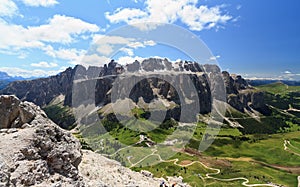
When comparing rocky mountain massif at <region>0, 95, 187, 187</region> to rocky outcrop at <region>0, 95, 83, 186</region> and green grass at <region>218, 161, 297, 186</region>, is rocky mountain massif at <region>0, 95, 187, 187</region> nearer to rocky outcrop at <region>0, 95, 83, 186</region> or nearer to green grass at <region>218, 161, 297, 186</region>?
rocky outcrop at <region>0, 95, 83, 186</region>

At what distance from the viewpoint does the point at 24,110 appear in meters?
27.2

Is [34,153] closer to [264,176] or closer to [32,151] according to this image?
[32,151]

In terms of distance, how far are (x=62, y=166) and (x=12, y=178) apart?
20.6 feet

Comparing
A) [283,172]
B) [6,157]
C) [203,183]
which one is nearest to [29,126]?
[6,157]

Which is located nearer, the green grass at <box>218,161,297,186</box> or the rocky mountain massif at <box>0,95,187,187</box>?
the rocky mountain massif at <box>0,95,187,187</box>

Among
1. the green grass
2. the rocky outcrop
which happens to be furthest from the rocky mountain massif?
the green grass

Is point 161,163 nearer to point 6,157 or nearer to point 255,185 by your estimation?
point 255,185

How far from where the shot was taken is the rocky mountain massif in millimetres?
18406

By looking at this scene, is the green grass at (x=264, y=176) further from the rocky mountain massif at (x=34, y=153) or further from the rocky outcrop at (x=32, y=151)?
the rocky outcrop at (x=32, y=151)

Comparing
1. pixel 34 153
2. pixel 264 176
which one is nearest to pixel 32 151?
pixel 34 153

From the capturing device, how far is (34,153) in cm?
2128

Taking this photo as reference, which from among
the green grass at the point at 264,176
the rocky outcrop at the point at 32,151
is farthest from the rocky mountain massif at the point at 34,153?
the green grass at the point at 264,176

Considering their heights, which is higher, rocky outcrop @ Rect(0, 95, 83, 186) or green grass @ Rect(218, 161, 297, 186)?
rocky outcrop @ Rect(0, 95, 83, 186)

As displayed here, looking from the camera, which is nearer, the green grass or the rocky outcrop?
the rocky outcrop
